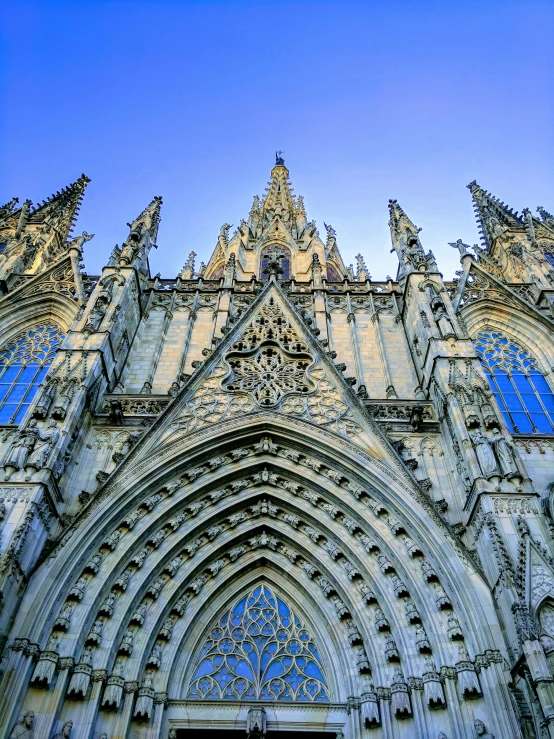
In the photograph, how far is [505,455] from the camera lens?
1142 cm

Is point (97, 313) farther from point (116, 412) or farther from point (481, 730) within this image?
point (481, 730)

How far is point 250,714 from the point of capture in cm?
1016

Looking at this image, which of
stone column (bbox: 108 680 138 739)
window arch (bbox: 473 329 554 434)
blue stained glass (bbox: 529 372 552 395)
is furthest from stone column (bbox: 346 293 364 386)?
stone column (bbox: 108 680 138 739)

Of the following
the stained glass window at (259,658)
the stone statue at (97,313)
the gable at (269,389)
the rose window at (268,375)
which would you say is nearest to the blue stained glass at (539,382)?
the gable at (269,389)

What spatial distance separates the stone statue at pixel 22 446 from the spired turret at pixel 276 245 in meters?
14.4

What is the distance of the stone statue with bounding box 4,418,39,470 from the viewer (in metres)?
11.1

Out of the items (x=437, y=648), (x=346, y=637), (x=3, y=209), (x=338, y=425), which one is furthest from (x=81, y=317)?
(x=3, y=209)

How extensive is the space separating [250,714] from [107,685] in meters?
2.45

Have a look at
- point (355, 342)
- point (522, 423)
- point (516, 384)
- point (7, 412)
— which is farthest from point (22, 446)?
point (516, 384)

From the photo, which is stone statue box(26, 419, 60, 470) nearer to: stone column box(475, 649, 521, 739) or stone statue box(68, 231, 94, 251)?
stone column box(475, 649, 521, 739)

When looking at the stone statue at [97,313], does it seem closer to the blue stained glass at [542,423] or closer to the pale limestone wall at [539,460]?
the pale limestone wall at [539,460]

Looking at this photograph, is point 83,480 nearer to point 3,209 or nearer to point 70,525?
point 70,525

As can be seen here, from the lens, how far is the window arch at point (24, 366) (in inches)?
610

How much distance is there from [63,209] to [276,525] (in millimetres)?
21230
